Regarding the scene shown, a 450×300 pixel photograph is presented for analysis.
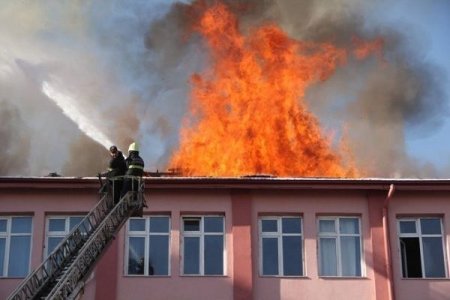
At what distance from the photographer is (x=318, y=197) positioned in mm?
24953

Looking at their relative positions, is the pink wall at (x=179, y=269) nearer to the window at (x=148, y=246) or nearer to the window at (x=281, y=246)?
the window at (x=148, y=246)

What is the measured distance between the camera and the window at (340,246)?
24.5m

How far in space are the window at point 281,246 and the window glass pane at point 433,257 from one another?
352 cm

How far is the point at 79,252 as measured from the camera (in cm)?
1548

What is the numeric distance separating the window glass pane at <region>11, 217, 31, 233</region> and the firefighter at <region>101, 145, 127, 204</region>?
757 centimetres

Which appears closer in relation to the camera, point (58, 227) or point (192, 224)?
point (58, 227)

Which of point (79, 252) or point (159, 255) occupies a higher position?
point (159, 255)

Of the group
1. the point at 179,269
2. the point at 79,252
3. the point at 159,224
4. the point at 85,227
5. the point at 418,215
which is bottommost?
the point at 79,252

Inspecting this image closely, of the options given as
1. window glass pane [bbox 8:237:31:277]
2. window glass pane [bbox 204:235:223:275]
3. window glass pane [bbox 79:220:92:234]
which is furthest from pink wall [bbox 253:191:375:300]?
window glass pane [bbox 79:220:92:234]

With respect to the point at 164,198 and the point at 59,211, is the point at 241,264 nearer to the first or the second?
the point at 164,198

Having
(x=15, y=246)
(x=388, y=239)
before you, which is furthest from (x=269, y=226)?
(x=15, y=246)

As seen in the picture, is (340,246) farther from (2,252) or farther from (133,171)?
(2,252)

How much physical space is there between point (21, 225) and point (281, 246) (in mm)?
7237

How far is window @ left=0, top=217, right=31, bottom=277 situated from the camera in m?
24.0
